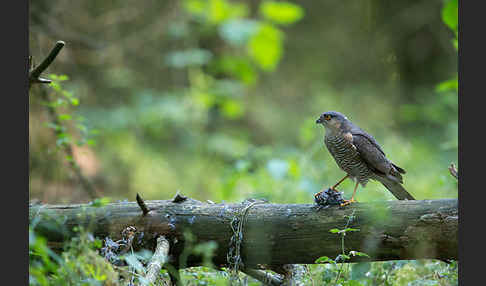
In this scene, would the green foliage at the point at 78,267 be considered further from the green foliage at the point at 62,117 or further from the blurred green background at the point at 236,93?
the blurred green background at the point at 236,93

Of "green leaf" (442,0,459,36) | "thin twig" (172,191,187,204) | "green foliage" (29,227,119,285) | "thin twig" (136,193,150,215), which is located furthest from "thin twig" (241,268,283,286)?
"green leaf" (442,0,459,36)

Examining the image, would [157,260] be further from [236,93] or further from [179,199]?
[236,93]

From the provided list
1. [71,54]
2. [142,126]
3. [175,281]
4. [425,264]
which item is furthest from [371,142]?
[71,54]

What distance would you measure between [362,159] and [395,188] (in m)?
0.32

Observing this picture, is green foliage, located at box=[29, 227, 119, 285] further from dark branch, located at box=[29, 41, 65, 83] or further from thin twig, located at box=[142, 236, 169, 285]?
dark branch, located at box=[29, 41, 65, 83]

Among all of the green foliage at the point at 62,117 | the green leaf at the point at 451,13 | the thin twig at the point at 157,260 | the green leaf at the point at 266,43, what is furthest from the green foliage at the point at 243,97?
the thin twig at the point at 157,260

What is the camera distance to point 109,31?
7109 millimetres

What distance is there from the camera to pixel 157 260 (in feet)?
7.50

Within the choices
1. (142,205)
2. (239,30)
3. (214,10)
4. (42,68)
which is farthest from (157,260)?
(214,10)

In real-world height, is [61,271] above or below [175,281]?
above

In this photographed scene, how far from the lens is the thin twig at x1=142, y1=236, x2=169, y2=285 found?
2140mm

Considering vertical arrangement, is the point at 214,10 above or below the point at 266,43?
above

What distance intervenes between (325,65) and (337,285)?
7113 millimetres

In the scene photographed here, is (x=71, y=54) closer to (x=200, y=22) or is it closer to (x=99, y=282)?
(x=200, y=22)
